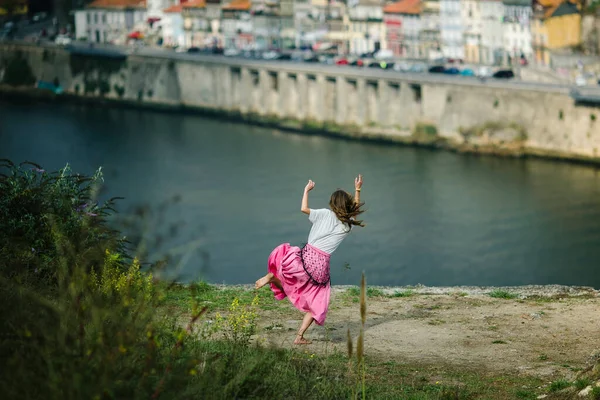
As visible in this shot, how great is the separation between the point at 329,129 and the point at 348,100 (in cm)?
360

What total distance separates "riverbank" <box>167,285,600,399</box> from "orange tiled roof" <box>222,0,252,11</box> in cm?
8803

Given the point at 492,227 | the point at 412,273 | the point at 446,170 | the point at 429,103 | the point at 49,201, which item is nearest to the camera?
the point at 49,201

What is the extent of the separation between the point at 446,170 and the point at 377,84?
18803 mm

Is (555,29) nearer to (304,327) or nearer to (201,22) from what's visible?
(201,22)

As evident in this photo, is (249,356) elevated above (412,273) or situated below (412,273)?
above

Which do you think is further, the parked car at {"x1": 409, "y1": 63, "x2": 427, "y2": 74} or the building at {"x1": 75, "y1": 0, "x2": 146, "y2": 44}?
the building at {"x1": 75, "y1": 0, "x2": 146, "y2": 44}

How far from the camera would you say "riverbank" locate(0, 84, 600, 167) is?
2274 inches

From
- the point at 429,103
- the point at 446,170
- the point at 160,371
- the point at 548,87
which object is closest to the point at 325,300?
the point at 160,371

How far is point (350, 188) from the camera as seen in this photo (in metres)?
47.8

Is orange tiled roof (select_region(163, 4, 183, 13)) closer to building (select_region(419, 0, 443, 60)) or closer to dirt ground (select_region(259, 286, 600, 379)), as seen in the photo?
building (select_region(419, 0, 443, 60))

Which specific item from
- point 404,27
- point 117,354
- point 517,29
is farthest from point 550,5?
point 117,354

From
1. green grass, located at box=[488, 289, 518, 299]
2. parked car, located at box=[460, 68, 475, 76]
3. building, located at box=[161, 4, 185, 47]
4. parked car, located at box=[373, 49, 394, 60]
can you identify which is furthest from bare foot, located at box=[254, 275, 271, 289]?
building, located at box=[161, 4, 185, 47]

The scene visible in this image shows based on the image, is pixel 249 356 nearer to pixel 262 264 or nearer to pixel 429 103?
pixel 262 264

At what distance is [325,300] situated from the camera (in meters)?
11.1
